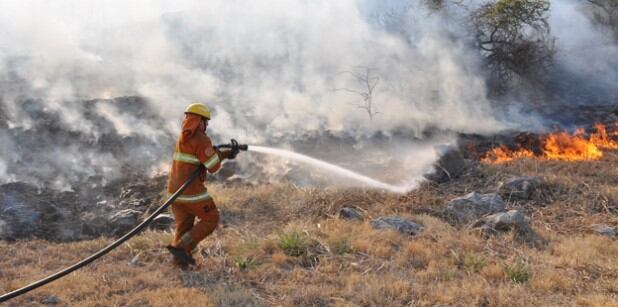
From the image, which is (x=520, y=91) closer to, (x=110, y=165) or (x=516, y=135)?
(x=516, y=135)

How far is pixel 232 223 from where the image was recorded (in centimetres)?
A: 640

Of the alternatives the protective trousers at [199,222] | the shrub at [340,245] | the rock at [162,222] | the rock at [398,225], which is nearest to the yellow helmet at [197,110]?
the protective trousers at [199,222]

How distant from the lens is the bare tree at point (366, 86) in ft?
37.3

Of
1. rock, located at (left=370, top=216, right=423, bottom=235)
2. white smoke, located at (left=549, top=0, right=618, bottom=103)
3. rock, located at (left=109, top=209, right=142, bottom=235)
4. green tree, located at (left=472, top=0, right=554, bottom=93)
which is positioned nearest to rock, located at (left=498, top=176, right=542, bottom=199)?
rock, located at (left=370, top=216, right=423, bottom=235)

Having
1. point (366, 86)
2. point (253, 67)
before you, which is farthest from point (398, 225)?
point (253, 67)

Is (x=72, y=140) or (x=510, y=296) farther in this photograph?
(x=72, y=140)

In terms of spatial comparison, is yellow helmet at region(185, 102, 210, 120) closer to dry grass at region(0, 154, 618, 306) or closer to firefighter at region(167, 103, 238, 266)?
firefighter at region(167, 103, 238, 266)

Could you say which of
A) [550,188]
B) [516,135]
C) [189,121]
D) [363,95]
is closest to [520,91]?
[516,135]

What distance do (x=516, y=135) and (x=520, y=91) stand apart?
128 inches

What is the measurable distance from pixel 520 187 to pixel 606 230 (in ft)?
4.70

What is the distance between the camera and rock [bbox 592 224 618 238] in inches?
236

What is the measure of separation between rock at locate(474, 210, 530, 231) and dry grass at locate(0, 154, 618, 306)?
0.73ft

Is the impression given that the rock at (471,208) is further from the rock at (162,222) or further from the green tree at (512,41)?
the green tree at (512,41)

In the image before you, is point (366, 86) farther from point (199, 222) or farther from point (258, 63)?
point (199, 222)
